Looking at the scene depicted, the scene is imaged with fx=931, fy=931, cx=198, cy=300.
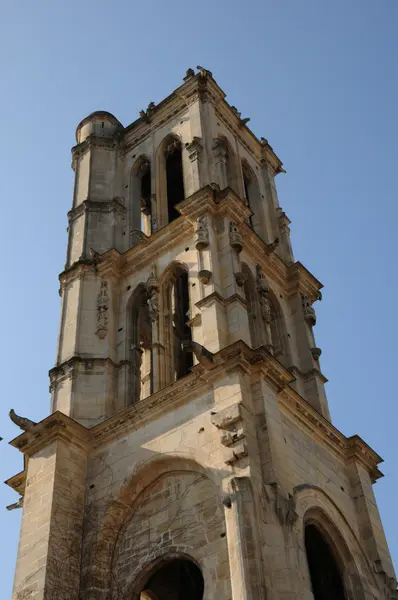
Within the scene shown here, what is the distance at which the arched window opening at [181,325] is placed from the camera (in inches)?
878

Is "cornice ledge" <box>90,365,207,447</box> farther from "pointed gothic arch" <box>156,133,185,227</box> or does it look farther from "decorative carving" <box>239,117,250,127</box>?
"decorative carving" <box>239,117,250,127</box>

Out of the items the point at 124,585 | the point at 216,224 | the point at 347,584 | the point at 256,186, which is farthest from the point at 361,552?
the point at 256,186

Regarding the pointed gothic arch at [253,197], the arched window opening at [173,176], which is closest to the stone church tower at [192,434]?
the pointed gothic arch at [253,197]

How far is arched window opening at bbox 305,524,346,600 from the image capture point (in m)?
17.9

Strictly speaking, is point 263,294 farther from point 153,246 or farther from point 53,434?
point 53,434

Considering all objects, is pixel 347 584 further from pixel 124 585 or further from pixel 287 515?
pixel 124 585

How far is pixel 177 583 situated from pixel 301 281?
357 inches

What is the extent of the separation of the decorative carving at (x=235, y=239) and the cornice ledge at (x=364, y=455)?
4923 mm

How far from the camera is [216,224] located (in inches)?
867

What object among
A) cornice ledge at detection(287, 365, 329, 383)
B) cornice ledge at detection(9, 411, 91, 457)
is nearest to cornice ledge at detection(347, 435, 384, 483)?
cornice ledge at detection(287, 365, 329, 383)

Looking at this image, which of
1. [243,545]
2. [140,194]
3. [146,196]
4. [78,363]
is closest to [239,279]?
[78,363]

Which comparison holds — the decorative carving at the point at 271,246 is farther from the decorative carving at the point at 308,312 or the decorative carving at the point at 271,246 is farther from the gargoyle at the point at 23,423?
the gargoyle at the point at 23,423

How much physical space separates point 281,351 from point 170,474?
566 cm

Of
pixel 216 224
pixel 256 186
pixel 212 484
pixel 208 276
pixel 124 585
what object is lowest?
pixel 124 585
